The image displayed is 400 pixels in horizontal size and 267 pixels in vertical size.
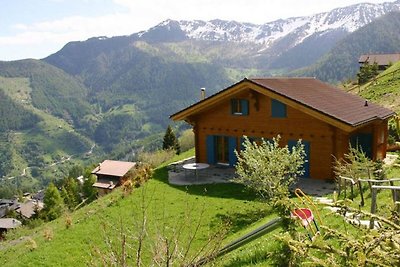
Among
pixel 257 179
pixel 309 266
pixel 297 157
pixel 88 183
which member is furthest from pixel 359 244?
pixel 88 183

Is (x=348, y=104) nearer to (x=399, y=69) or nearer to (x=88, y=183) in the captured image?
(x=399, y=69)

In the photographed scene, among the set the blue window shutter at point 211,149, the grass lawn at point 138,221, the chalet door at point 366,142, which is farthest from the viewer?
the blue window shutter at point 211,149

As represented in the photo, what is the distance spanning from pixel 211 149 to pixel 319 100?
758 cm

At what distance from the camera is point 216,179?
952 inches

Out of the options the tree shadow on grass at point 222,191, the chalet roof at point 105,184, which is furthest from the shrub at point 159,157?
the chalet roof at point 105,184

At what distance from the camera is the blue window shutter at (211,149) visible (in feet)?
89.8

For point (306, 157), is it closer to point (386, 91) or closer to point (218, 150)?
point (218, 150)

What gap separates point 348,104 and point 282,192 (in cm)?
1940

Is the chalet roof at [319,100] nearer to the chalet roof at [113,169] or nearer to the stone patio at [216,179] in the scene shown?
the stone patio at [216,179]

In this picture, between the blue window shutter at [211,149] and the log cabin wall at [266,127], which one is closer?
the log cabin wall at [266,127]

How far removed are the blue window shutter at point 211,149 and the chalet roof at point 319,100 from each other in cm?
207

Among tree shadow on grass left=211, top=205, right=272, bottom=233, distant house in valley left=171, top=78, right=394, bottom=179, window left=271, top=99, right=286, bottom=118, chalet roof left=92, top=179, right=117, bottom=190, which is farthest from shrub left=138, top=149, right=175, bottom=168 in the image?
chalet roof left=92, top=179, right=117, bottom=190

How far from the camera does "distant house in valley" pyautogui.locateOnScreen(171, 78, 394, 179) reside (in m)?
22.3

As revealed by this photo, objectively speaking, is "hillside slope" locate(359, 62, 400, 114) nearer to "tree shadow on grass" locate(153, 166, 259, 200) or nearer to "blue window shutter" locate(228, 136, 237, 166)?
"blue window shutter" locate(228, 136, 237, 166)
